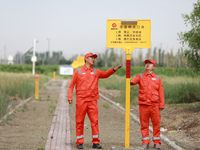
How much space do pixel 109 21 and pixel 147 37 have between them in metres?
0.85

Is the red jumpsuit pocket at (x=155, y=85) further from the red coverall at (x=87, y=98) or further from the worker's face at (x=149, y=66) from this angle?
the red coverall at (x=87, y=98)

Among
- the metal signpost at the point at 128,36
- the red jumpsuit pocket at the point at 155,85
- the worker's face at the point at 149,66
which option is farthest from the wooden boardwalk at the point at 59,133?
the worker's face at the point at 149,66

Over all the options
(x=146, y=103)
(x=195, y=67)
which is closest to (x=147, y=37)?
(x=146, y=103)

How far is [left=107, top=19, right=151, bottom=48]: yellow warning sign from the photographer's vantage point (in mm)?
7005

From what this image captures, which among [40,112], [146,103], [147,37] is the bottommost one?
[40,112]

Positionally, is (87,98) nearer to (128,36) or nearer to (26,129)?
(128,36)

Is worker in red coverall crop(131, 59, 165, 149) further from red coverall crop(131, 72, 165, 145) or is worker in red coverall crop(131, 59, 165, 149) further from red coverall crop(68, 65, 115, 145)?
red coverall crop(68, 65, 115, 145)

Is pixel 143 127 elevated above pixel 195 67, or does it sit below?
below

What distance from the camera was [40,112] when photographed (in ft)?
45.1

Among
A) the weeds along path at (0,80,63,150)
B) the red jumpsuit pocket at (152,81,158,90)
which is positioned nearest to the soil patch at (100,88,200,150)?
the red jumpsuit pocket at (152,81,158,90)

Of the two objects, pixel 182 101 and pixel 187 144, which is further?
pixel 182 101

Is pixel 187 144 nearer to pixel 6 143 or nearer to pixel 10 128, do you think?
pixel 6 143

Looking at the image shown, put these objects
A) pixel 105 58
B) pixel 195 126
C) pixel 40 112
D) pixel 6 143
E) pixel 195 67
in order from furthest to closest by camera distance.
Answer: pixel 105 58 → pixel 40 112 → pixel 195 67 → pixel 195 126 → pixel 6 143

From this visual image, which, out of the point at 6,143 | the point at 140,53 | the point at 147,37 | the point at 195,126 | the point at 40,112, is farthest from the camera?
the point at 140,53
